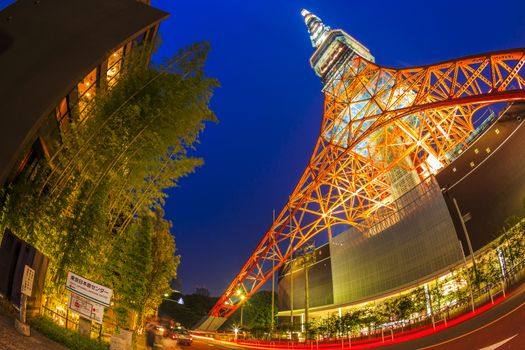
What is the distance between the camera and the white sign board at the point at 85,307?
6336 millimetres

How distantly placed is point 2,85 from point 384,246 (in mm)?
27564

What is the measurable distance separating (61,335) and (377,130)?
81.1ft

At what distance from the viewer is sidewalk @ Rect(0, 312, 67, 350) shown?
5.39m

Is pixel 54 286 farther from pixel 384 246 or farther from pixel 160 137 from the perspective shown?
pixel 384 246

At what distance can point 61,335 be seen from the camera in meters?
6.89

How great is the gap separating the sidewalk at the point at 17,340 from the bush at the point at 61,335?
0.16 metres

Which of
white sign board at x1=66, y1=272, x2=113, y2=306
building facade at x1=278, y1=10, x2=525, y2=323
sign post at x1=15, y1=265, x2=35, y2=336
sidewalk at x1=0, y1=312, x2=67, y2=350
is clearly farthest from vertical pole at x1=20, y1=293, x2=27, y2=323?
building facade at x1=278, y1=10, x2=525, y2=323

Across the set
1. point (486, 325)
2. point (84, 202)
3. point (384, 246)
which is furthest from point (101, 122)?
point (384, 246)

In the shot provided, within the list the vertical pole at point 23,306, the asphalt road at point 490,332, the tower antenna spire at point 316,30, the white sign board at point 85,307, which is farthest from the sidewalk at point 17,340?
the tower antenna spire at point 316,30

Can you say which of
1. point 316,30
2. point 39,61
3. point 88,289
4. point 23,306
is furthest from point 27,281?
point 316,30

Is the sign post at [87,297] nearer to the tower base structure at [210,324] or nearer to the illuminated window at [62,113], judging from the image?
the illuminated window at [62,113]

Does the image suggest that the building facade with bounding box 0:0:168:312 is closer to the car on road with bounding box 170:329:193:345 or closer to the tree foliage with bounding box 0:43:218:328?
the tree foliage with bounding box 0:43:218:328

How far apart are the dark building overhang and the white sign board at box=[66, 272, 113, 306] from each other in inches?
105

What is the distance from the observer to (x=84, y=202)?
750 cm
